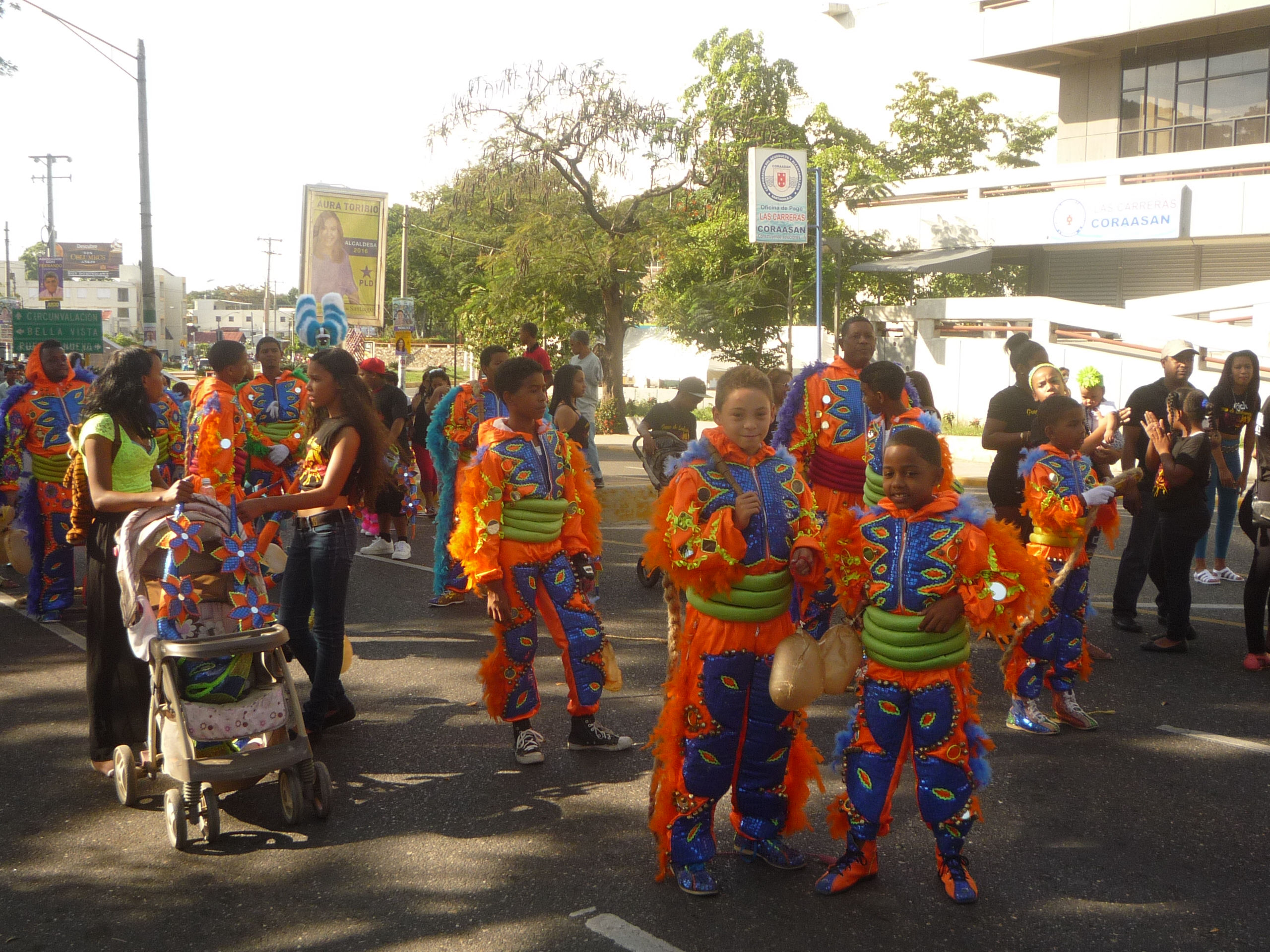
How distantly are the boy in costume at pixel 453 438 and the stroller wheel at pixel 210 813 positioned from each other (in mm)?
3853

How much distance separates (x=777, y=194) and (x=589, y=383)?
7.02 m

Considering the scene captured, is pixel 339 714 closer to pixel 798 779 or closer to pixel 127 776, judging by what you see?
pixel 127 776

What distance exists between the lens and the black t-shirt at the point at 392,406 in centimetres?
1138

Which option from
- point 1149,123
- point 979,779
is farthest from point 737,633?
point 1149,123

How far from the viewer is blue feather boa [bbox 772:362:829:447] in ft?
21.8

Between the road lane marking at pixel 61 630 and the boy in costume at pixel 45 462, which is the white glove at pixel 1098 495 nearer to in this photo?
the road lane marking at pixel 61 630

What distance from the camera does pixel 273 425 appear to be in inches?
350

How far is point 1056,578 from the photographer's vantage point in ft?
19.3

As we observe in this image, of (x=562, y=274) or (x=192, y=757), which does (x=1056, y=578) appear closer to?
(x=192, y=757)

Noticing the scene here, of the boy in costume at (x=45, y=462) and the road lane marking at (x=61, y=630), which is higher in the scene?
the boy in costume at (x=45, y=462)

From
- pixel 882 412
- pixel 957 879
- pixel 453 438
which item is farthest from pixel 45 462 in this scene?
pixel 957 879

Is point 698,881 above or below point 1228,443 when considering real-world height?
below

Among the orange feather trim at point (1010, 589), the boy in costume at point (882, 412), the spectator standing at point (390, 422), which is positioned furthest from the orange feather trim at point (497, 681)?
the spectator standing at point (390, 422)

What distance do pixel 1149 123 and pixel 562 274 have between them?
16116 mm
